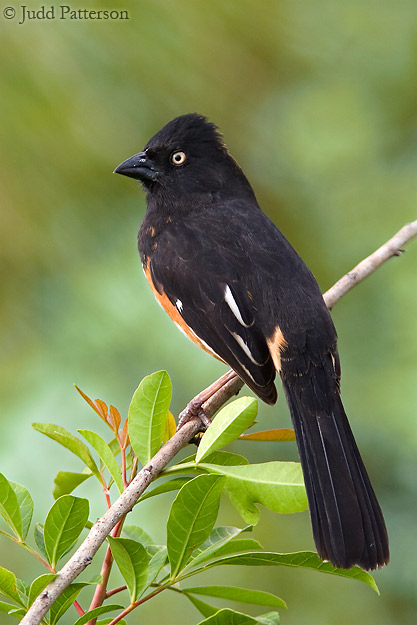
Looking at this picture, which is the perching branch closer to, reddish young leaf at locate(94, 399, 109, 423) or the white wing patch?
reddish young leaf at locate(94, 399, 109, 423)

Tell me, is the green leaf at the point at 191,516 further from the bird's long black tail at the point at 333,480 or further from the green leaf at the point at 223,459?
the bird's long black tail at the point at 333,480

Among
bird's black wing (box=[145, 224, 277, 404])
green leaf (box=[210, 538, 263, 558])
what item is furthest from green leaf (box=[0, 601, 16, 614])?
bird's black wing (box=[145, 224, 277, 404])

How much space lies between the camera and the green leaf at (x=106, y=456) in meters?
1.35

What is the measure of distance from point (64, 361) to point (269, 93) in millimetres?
1427

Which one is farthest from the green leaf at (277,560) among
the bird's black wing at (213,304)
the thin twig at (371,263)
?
the thin twig at (371,263)

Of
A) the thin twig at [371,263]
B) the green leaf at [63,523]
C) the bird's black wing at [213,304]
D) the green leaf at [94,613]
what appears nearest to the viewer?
the green leaf at [94,613]

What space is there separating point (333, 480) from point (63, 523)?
2.62 feet

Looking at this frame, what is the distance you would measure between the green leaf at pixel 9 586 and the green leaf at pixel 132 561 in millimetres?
159

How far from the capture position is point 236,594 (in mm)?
1302

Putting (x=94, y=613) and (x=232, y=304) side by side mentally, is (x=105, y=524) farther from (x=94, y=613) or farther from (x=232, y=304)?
(x=232, y=304)

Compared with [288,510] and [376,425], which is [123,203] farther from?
[288,510]

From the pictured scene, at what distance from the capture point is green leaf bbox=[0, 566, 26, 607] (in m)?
1.18

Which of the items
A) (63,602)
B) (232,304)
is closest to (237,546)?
(63,602)

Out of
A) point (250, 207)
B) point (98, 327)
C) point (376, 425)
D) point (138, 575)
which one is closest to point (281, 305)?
point (250, 207)
